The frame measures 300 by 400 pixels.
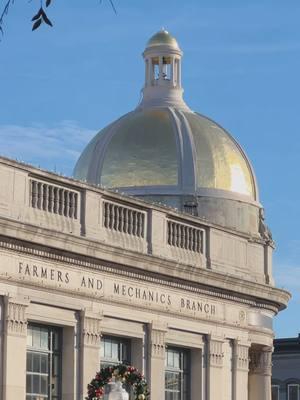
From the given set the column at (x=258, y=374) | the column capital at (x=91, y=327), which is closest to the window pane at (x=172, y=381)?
the column capital at (x=91, y=327)

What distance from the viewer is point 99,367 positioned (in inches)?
1529

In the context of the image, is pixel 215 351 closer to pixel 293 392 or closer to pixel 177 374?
pixel 177 374

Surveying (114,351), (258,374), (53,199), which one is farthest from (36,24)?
(258,374)

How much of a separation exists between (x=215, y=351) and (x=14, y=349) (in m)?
9.99

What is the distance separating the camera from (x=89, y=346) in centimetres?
3831

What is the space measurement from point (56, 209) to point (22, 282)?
2.95 m

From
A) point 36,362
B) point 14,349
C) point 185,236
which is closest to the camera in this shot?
point 14,349

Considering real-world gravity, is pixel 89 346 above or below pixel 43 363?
above

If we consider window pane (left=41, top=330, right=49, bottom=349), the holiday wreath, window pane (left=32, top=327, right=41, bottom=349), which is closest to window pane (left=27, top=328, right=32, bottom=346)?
window pane (left=32, top=327, right=41, bottom=349)

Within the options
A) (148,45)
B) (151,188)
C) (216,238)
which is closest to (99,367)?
(216,238)

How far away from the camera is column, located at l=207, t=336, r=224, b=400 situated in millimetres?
43281

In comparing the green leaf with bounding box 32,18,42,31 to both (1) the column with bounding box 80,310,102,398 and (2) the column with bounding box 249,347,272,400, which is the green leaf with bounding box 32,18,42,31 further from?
(2) the column with bounding box 249,347,272,400

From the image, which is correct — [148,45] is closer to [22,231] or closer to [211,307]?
[211,307]

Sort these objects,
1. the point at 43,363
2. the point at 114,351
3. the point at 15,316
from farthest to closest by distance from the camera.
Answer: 1. the point at 114,351
2. the point at 43,363
3. the point at 15,316
